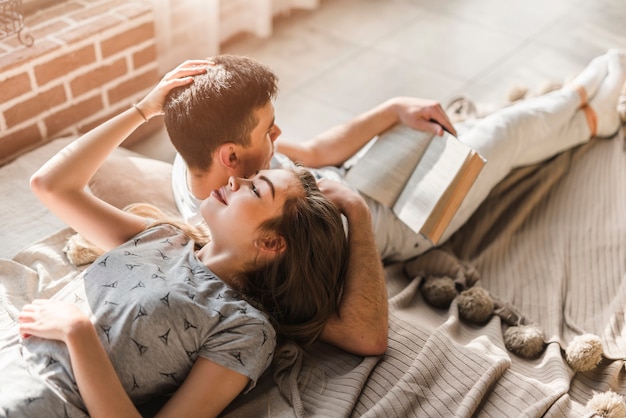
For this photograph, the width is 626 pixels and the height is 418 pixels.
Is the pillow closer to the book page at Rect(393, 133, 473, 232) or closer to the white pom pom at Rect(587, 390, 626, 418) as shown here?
the book page at Rect(393, 133, 473, 232)

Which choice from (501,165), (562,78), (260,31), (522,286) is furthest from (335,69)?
(522,286)

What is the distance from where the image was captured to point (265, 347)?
4.19ft

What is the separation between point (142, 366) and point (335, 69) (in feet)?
6.46

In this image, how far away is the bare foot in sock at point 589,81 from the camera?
2195mm

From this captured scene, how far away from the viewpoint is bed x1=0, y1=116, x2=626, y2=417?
1340mm

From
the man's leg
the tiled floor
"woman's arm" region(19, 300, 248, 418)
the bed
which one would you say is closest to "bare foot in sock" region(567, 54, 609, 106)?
the man's leg

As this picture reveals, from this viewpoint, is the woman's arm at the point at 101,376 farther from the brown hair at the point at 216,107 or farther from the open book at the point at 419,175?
the open book at the point at 419,175

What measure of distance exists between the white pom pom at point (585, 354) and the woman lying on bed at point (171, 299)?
55 cm

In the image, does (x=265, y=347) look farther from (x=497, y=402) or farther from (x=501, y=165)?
(x=501, y=165)

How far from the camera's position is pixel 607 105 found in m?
2.18

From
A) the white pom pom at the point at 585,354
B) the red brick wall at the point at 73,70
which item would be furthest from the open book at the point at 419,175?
the red brick wall at the point at 73,70

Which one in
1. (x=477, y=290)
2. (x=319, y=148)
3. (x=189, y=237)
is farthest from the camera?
(x=319, y=148)

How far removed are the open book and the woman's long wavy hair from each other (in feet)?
1.43

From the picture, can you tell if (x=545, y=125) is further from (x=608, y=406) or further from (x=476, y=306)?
(x=608, y=406)
